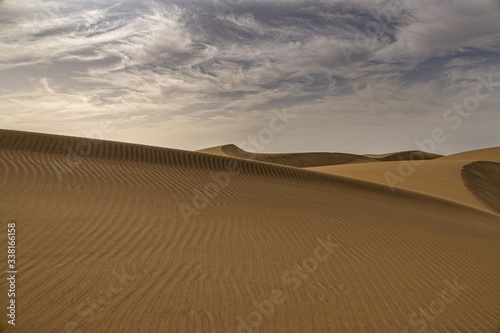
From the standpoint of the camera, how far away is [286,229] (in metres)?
6.91

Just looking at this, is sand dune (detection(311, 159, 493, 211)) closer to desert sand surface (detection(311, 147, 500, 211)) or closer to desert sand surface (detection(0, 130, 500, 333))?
desert sand surface (detection(311, 147, 500, 211))

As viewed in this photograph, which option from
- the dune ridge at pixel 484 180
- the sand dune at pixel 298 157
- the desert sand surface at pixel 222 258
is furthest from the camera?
the sand dune at pixel 298 157

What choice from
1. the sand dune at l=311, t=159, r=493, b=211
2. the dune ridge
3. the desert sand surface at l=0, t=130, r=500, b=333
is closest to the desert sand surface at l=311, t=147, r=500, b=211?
the sand dune at l=311, t=159, r=493, b=211

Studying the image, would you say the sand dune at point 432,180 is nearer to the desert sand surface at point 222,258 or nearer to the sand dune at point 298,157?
the desert sand surface at point 222,258

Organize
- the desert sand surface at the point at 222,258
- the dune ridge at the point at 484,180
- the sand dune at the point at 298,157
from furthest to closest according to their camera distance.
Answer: the sand dune at the point at 298,157, the dune ridge at the point at 484,180, the desert sand surface at the point at 222,258

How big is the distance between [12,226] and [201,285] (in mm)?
3421

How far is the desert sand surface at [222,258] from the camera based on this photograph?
3668 millimetres

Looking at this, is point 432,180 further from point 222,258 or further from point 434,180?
point 222,258

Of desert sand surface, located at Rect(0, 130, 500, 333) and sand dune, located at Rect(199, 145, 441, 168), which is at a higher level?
→ sand dune, located at Rect(199, 145, 441, 168)

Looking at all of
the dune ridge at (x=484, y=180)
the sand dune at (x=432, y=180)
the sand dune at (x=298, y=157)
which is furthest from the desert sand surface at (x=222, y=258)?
the sand dune at (x=298, y=157)

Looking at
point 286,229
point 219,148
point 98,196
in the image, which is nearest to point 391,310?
point 286,229

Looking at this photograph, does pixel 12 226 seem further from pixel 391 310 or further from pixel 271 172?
pixel 271 172

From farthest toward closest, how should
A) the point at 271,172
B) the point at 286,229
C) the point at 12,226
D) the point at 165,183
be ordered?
the point at 271,172
the point at 165,183
the point at 286,229
the point at 12,226

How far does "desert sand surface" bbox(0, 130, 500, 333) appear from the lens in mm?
3668
